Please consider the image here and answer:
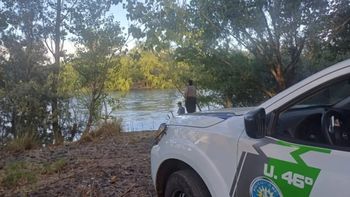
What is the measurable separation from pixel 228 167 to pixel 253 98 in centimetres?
1274

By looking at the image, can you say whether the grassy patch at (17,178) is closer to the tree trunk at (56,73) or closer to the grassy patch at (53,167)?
the grassy patch at (53,167)

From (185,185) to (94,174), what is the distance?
2.87 metres

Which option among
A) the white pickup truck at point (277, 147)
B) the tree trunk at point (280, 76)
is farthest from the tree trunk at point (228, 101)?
the white pickup truck at point (277, 147)

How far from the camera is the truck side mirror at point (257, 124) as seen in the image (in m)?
2.29

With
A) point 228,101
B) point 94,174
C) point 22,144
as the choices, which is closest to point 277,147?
point 94,174

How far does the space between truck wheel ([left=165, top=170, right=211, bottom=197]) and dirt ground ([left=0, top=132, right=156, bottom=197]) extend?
1488 millimetres

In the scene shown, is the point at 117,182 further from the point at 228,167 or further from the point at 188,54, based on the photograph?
the point at 188,54

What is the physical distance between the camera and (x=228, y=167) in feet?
8.28

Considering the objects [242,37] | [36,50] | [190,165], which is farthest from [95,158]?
[36,50]

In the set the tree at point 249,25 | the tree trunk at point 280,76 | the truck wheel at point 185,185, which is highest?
the tree at point 249,25

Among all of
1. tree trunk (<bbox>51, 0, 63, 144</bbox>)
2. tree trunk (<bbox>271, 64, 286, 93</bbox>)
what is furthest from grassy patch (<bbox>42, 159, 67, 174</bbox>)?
tree trunk (<bbox>271, 64, 286, 93</bbox>)

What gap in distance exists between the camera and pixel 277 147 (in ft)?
7.25

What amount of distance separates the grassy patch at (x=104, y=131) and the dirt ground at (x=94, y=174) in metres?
2.24

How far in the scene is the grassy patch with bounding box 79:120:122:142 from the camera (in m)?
10.6
